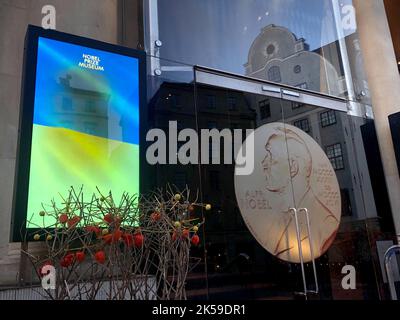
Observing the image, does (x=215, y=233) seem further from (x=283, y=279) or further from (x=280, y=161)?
(x=280, y=161)

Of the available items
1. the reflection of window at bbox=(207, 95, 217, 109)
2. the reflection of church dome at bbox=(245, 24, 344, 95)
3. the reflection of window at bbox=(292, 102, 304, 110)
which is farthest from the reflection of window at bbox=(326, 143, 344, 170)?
the reflection of window at bbox=(207, 95, 217, 109)

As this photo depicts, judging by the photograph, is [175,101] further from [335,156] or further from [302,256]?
[335,156]

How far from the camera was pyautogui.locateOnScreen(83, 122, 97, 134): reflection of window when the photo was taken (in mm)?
1961

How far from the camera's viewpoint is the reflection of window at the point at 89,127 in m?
1.96

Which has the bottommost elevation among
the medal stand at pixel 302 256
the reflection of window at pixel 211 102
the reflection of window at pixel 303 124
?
the medal stand at pixel 302 256

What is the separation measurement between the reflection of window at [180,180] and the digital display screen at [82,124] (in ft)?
1.17

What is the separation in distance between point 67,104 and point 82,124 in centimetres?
13

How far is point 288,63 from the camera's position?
10.9 ft

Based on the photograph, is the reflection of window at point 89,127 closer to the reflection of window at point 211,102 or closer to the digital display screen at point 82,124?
the digital display screen at point 82,124

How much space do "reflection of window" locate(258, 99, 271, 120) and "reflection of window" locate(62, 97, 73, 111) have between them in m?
1.50

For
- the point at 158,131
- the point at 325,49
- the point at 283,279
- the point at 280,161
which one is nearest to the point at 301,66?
the point at 325,49

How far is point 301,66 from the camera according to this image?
11.1 feet

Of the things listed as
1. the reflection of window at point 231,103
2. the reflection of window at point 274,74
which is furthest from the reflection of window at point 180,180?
the reflection of window at point 274,74
